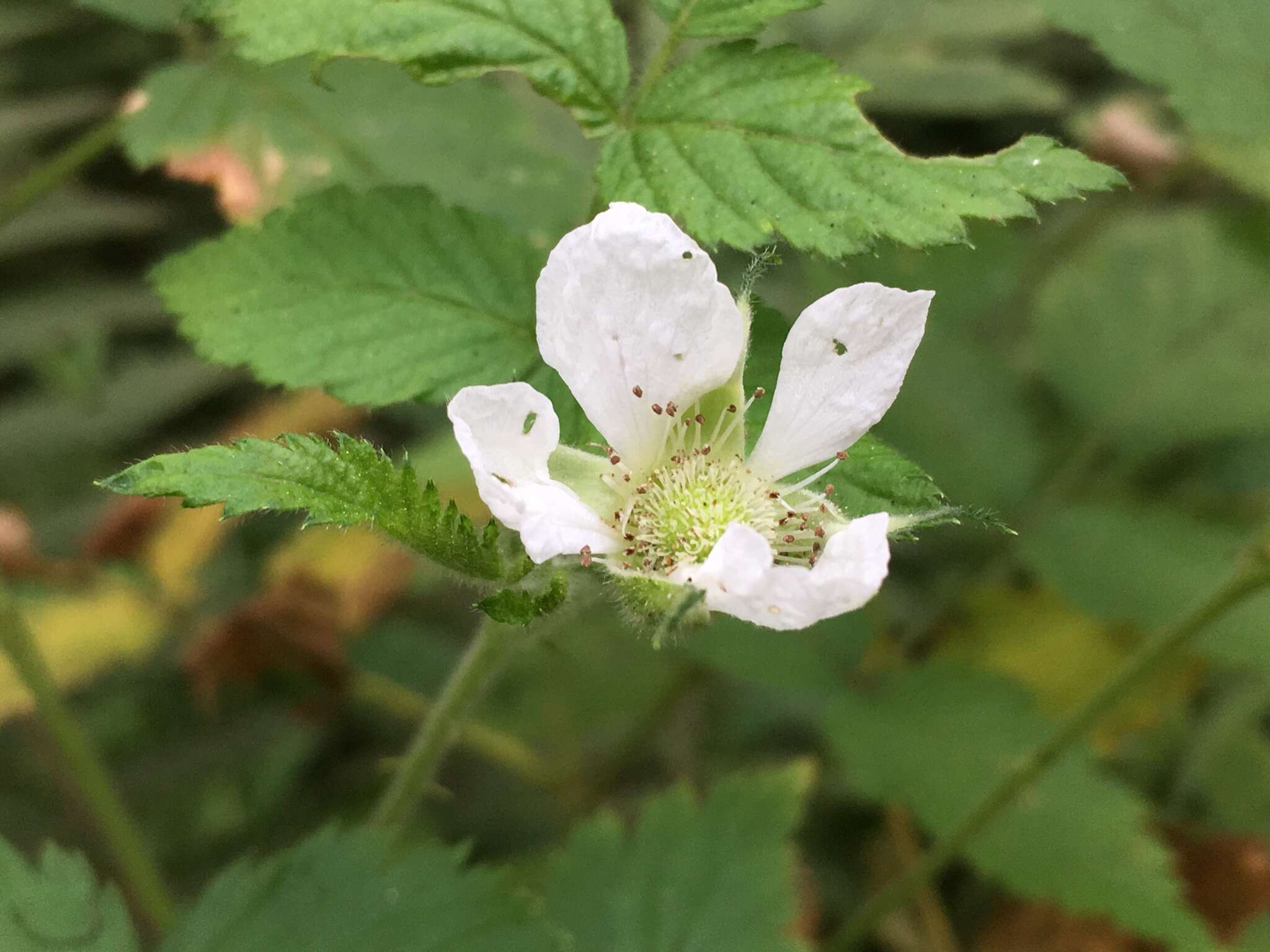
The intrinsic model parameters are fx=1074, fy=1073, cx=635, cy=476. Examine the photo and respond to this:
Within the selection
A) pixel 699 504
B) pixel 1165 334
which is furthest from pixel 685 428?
pixel 1165 334

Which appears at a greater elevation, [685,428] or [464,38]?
[464,38]

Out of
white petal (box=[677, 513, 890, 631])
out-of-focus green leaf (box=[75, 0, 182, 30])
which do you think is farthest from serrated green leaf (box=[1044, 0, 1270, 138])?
out-of-focus green leaf (box=[75, 0, 182, 30])

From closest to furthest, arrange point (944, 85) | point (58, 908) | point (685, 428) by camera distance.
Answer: point (685, 428) → point (58, 908) → point (944, 85)

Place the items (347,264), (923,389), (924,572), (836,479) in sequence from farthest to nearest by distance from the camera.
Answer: (924,572) < (923,389) < (347,264) < (836,479)

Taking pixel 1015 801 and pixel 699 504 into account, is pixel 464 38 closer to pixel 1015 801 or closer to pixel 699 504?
pixel 699 504

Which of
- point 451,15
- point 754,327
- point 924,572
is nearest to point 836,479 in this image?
point 754,327

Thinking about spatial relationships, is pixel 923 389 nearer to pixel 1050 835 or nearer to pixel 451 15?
pixel 1050 835
